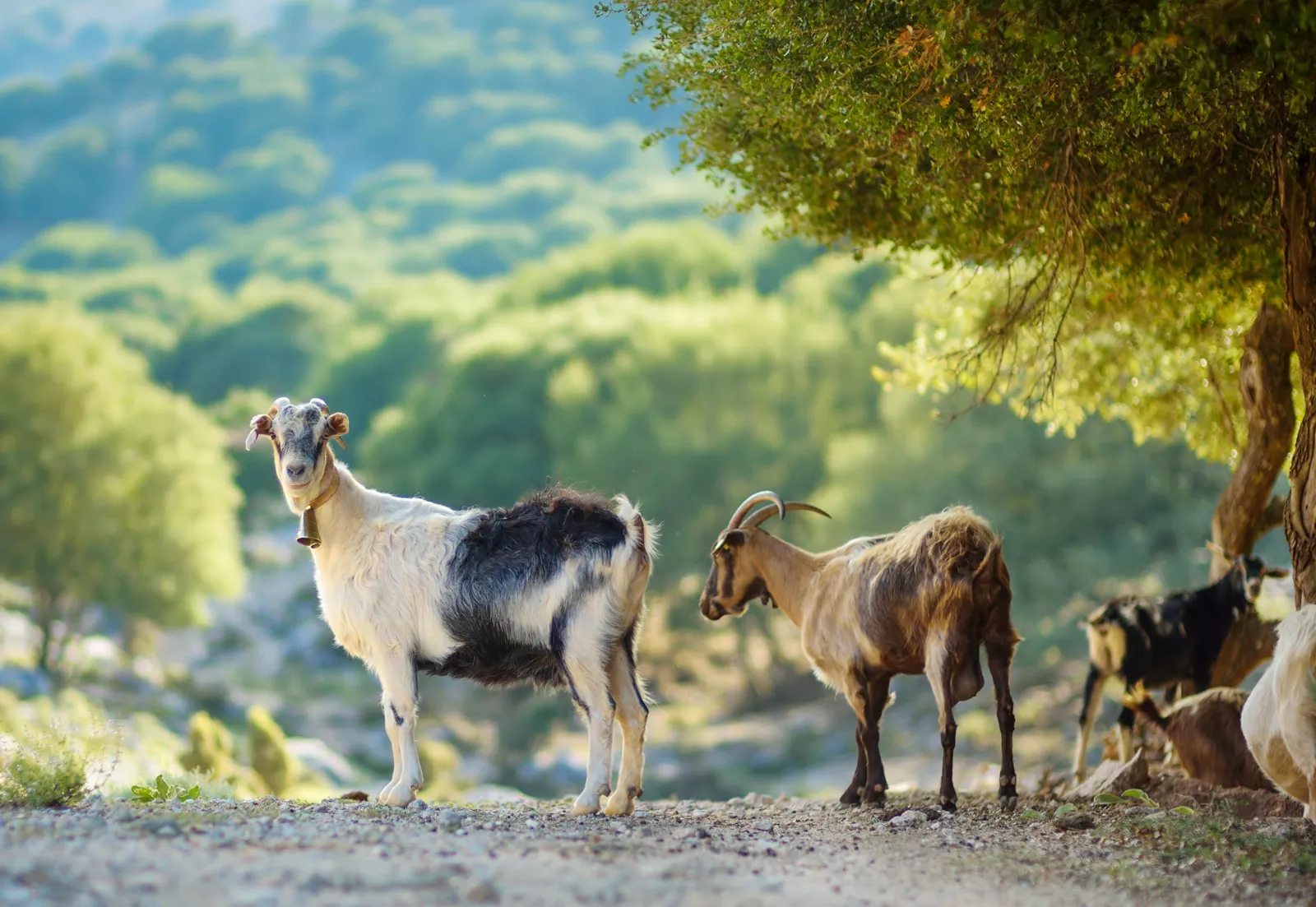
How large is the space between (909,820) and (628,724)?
77.3 inches

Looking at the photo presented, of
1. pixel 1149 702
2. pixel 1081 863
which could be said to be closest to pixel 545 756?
pixel 1149 702

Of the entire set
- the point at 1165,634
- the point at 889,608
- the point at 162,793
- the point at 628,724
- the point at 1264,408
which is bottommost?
the point at 162,793

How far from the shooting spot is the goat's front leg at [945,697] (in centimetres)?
935

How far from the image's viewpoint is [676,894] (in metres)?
6.06

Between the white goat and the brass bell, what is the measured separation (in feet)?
19.4

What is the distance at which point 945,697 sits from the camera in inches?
366

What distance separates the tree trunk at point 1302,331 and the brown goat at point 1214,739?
1.11 m

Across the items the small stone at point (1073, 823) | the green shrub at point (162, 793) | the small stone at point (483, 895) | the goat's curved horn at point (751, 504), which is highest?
the goat's curved horn at point (751, 504)

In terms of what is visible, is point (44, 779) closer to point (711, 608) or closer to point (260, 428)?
point (260, 428)

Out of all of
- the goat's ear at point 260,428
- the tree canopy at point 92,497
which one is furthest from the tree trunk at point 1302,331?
the tree canopy at point 92,497

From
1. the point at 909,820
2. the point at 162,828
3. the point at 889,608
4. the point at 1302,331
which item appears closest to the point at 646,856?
the point at 162,828

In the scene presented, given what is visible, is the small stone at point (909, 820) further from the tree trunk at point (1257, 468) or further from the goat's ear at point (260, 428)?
the goat's ear at point (260, 428)

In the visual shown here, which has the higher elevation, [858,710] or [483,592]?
[483,592]

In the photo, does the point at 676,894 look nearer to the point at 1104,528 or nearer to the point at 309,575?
the point at 1104,528
